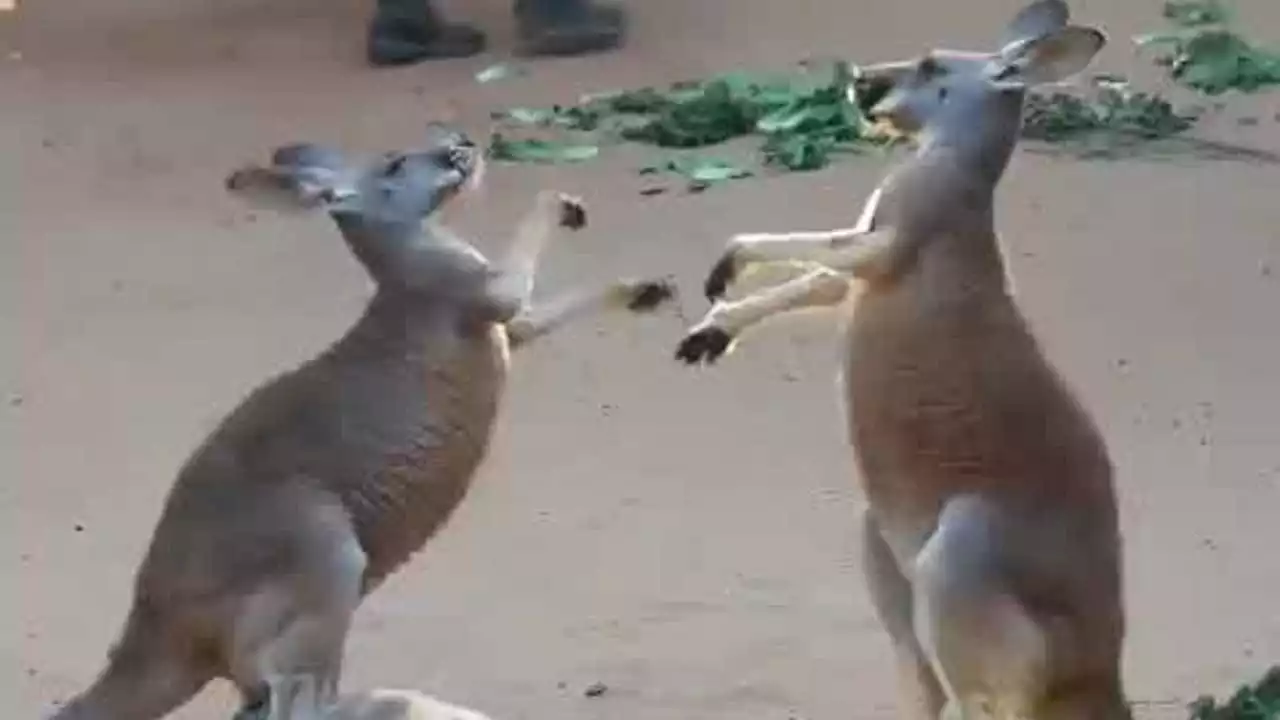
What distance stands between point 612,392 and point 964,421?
262 centimetres

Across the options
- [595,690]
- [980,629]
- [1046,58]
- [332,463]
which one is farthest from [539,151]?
[980,629]

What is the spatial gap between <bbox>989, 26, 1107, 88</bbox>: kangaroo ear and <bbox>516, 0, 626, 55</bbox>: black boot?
597 cm

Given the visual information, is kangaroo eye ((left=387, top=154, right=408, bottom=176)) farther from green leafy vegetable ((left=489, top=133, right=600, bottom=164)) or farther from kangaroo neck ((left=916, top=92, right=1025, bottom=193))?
green leafy vegetable ((left=489, top=133, right=600, bottom=164))

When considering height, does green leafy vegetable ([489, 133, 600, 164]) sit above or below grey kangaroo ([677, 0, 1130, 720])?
below

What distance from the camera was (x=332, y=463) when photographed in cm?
397

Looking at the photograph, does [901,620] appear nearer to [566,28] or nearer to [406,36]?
[566,28]

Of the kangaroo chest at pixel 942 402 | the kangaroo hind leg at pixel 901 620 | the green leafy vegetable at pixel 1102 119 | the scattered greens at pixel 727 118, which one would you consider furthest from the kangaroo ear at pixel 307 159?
the green leafy vegetable at pixel 1102 119

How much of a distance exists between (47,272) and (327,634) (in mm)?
4258

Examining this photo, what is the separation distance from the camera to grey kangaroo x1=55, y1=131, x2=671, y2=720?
3842 millimetres

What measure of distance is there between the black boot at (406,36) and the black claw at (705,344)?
6.03 m

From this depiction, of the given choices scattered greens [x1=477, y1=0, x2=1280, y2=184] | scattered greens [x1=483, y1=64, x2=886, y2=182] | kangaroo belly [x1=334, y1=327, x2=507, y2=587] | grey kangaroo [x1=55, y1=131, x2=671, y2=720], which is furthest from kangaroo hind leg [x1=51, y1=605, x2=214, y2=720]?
scattered greens [x1=483, y1=64, x2=886, y2=182]

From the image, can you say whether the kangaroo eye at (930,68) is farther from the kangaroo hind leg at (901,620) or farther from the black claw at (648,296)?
the kangaroo hind leg at (901,620)

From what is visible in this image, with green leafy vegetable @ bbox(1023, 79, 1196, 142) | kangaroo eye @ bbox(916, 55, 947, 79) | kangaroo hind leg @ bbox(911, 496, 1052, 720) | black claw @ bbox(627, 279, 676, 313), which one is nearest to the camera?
kangaroo hind leg @ bbox(911, 496, 1052, 720)

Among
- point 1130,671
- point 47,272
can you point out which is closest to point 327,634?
point 1130,671
